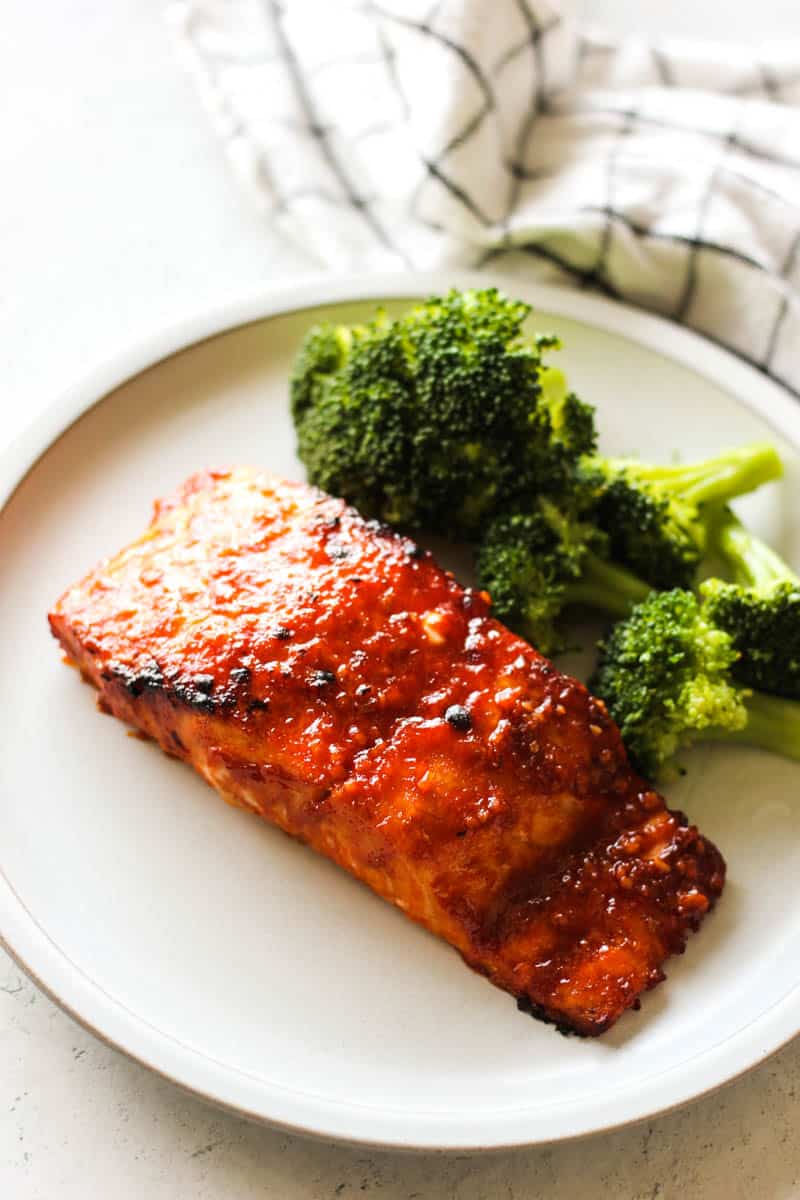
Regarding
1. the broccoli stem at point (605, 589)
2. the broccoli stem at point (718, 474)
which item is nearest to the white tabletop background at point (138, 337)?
the broccoli stem at point (605, 589)

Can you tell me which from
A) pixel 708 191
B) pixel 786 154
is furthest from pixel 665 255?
pixel 786 154

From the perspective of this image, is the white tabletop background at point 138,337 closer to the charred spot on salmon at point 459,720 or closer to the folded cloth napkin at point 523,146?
the folded cloth napkin at point 523,146

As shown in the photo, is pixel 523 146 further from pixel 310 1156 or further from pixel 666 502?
pixel 310 1156

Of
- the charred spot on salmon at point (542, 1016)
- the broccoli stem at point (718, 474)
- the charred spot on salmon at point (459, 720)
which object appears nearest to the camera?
the charred spot on salmon at point (542, 1016)

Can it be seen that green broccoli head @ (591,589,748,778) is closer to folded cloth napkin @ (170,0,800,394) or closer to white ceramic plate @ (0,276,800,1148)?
white ceramic plate @ (0,276,800,1148)

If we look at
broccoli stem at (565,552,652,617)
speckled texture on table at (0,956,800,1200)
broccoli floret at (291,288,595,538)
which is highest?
broccoli floret at (291,288,595,538)

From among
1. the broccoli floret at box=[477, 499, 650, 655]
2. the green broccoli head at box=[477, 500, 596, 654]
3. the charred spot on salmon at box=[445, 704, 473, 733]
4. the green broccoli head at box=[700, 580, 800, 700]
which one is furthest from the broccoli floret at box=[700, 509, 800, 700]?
the charred spot on salmon at box=[445, 704, 473, 733]

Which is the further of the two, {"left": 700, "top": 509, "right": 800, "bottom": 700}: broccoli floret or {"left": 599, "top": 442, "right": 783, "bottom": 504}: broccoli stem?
{"left": 599, "top": 442, "right": 783, "bottom": 504}: broccoli stem
